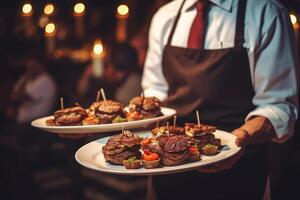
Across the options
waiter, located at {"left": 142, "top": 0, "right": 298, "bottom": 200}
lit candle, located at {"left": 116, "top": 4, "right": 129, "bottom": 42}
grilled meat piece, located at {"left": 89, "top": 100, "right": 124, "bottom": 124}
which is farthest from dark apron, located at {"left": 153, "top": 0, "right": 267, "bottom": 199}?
lit candle, located at {"left": 116, "top": 4, "right": 129, "bottom": 42}

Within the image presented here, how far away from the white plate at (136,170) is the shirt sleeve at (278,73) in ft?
1.16

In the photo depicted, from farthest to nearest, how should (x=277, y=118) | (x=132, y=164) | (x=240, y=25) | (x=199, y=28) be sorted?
(x=199, y=28), (x=240, y=25), (x=277, y=118), (x=132, y=164)

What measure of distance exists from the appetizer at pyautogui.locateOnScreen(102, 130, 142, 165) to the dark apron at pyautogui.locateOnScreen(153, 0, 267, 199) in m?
0.61

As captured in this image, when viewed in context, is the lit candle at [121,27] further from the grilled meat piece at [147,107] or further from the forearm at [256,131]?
the forearm at [256,131]

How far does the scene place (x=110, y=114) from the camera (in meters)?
2.99

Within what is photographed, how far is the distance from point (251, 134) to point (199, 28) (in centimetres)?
80

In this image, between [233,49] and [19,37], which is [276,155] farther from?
[19,37]

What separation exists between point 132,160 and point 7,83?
5827 mm

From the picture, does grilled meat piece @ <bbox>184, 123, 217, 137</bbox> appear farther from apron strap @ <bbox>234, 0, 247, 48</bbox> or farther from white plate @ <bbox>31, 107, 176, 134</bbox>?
apron strap @ <bbox>234, 0, 247, 48</bbox>

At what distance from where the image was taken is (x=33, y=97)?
23.4ft

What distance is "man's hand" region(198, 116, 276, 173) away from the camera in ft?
7.49

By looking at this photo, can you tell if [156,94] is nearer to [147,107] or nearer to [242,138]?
[147,107]

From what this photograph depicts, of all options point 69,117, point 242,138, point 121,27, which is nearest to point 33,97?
point 69,117

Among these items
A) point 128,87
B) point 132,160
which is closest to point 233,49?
point 132,160
